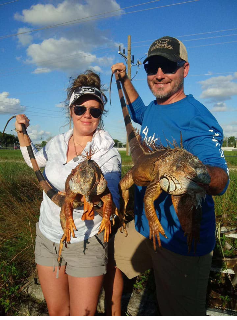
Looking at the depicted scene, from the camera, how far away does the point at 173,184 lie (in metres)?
1.52

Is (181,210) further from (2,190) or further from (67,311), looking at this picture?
(2,190)

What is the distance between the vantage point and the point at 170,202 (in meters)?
2.82

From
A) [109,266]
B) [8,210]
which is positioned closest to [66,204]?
[109,266]

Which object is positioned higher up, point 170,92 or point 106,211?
point 170,92

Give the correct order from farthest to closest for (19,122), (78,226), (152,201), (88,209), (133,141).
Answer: (19,122) < (78,226) < (133,141) < (88,209) < (152,201)

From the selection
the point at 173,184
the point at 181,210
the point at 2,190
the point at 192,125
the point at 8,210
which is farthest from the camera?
the point at 2,190

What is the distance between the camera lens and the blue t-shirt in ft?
8.20

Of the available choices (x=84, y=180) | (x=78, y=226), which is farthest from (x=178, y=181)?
(x=78, y=226)

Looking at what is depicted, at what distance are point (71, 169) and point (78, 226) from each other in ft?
2.19

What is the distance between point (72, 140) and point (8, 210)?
3.31 metres

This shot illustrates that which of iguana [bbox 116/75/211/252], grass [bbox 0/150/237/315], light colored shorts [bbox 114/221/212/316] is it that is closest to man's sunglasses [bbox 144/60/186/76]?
iguana [bbox 116/75/211/252]

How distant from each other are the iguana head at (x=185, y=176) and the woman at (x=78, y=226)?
3.95 feet

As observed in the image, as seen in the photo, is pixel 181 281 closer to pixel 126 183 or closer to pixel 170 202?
pixel 170 202

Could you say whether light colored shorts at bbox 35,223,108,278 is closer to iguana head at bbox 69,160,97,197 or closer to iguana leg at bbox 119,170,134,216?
iguana leg at bbox 119,170,134,216
